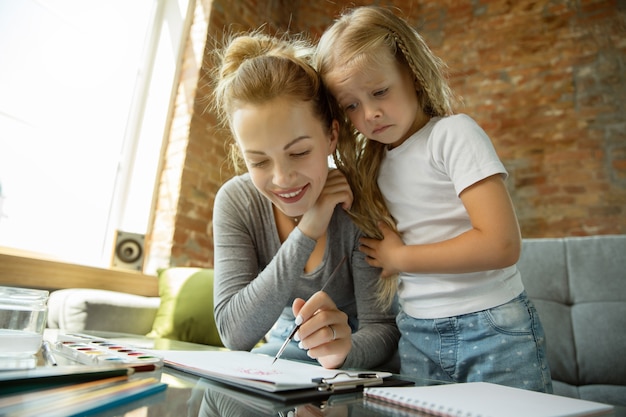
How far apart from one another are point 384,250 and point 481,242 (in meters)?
0.24

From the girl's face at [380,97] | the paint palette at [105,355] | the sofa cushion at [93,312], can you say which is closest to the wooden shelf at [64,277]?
the sofa cushion at [93,312]

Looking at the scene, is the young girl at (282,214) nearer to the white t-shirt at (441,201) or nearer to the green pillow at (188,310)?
the white t-shirt at (441,201)

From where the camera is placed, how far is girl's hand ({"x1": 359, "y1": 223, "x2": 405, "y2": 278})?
1.02 meters

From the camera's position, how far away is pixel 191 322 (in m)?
2.21

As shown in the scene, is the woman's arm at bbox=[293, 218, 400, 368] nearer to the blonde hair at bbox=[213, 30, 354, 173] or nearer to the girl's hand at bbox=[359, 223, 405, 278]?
the girl's hand at bbox=[359, 223, 405, 278]

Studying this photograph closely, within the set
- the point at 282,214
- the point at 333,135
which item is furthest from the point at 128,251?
the point at 333,135

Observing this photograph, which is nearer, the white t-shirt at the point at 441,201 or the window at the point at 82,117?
the white t-shirt at the point at 441,201

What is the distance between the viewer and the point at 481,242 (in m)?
0.88

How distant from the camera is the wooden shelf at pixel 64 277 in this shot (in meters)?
1.98

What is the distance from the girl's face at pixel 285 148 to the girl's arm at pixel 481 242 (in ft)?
0.96

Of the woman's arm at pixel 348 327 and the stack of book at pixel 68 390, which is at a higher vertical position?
the woman's arm at pixel 348 327

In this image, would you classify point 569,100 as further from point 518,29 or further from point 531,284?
point 531,284

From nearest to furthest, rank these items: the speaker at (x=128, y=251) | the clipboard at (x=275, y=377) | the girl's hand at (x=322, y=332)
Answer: the clipboard at (x=275, y=377) → the girl's hand at (x=322, y=332) → the speaker at (x=128, y=251)

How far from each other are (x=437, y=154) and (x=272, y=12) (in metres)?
3.56
